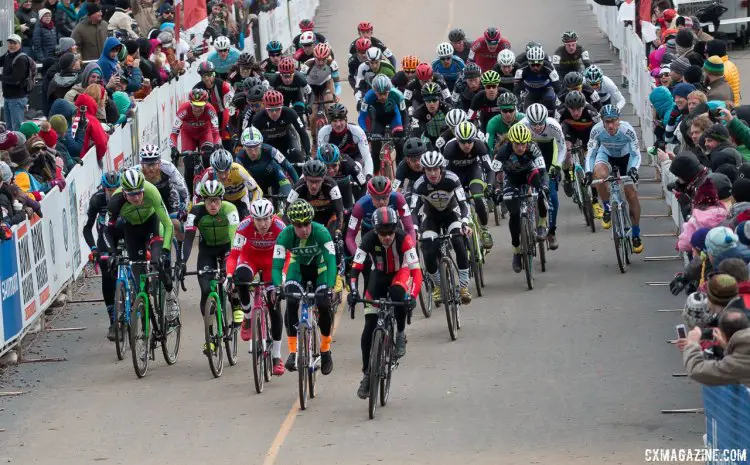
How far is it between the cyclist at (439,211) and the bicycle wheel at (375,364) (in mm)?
3308

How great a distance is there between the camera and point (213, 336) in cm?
1630

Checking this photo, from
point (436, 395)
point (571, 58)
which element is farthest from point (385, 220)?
point (571, 58)

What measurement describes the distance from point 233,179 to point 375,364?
462cm

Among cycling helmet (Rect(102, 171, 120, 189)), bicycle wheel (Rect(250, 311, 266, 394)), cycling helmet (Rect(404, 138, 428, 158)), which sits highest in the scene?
cycling helmet (Rect(404, 138, 428, 158))

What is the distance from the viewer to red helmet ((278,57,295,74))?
1011 inches

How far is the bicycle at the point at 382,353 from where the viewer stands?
14336 millimetres

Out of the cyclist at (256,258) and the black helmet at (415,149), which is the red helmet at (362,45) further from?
the cyclist at (256,258)

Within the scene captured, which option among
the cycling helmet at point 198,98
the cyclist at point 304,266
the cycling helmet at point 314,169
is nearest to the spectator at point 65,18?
the cycling helmet at point 198,98

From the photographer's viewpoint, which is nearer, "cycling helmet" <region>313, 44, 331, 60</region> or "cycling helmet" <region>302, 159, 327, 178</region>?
"cycling helmet" <region>302, 159, 327, 178</region>

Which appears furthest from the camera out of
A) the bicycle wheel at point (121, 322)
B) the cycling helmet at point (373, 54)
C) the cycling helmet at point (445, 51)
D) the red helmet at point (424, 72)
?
the cycling helmet at point (445, 51)

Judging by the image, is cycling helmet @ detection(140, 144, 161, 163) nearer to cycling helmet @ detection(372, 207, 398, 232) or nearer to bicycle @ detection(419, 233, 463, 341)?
bicycle @ detection(419, 233, 463, 341)

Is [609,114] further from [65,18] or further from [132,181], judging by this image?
[65,18]

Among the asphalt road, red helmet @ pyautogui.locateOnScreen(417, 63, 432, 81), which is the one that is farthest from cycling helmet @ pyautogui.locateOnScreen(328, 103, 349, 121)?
red helmet @ pyautogui.locateOnScreen(417, 63, 432, 81)

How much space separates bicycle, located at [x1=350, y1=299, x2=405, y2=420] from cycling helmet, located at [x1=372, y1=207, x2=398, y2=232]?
677 millimetres
